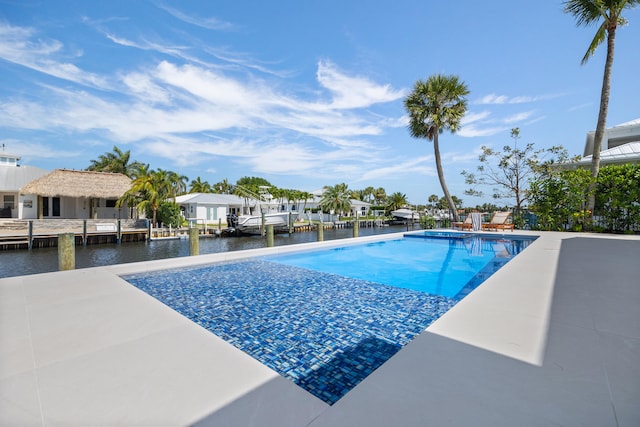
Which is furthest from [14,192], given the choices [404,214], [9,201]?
[404,214]

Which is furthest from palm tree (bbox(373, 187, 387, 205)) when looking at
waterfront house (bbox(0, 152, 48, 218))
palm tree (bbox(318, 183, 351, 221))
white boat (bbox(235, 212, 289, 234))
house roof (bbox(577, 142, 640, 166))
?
waterfront house (bbox(0, 152, 48, 218))

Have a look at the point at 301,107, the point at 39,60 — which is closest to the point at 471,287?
the point at 301,107

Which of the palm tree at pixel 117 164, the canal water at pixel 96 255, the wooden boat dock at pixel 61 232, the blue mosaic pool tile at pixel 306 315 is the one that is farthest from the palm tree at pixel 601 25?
the palm tree at pixel 117 164

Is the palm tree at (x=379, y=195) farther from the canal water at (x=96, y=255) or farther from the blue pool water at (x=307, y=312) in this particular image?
the blue pool water at (x=307, y=312)

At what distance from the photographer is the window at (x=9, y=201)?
72.3 feet

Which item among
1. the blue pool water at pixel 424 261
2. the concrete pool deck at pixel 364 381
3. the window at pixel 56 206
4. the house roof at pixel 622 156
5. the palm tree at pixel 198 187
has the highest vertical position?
the palm tree at pixel 198 187

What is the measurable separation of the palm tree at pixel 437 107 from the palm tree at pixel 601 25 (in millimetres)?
6086

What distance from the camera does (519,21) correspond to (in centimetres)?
1087

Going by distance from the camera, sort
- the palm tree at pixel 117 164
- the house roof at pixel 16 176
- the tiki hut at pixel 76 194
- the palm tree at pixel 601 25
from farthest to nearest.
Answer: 1. the palm tree at pixel 117 164
2. the house roof at pixel 16 176
3. the tiki hut at pixel 76 194
4. the palm tree at pixel 601 25

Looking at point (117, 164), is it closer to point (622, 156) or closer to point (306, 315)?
point (306, 315)

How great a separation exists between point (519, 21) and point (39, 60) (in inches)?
742

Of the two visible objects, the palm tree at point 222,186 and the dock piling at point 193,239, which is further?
the palm tree at point 222,186

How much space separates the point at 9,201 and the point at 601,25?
37.4 m

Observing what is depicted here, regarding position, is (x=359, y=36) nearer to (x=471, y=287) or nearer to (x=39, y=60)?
(x=471, y=287)
